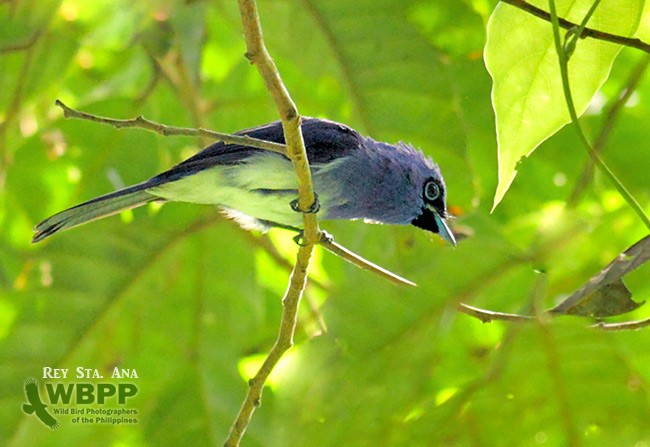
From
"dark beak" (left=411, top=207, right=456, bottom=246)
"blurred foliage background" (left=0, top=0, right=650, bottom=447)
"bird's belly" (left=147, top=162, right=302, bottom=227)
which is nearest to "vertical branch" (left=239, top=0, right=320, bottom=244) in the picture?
"blurred foliage background" (left=0, top=0, right=650, bottom=447)

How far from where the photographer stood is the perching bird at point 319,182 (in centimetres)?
287

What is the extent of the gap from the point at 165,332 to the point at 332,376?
151 cm

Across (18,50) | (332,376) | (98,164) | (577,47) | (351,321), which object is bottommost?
(332,376)

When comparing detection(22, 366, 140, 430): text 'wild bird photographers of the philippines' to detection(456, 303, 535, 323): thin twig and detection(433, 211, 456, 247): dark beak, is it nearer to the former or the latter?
detection(433, 211, 456, 247): dark beak

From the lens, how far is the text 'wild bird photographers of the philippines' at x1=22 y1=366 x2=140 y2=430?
120 inches

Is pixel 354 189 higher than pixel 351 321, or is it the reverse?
pixel 354 189

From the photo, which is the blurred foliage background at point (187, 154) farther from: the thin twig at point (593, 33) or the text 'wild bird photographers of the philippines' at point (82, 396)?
the thin twig at point (593, 33)

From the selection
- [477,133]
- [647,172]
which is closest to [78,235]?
[477,133]

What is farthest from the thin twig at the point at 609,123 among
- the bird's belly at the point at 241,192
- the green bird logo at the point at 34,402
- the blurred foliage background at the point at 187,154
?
the green bird logo at the point at 34,402

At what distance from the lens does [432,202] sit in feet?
9.93

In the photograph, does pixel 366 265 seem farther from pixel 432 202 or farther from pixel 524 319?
pixel 432 202

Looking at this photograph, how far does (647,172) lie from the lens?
10.1 ft

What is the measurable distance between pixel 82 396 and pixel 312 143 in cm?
114

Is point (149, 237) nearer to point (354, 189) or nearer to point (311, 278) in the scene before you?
point (311, 278)
